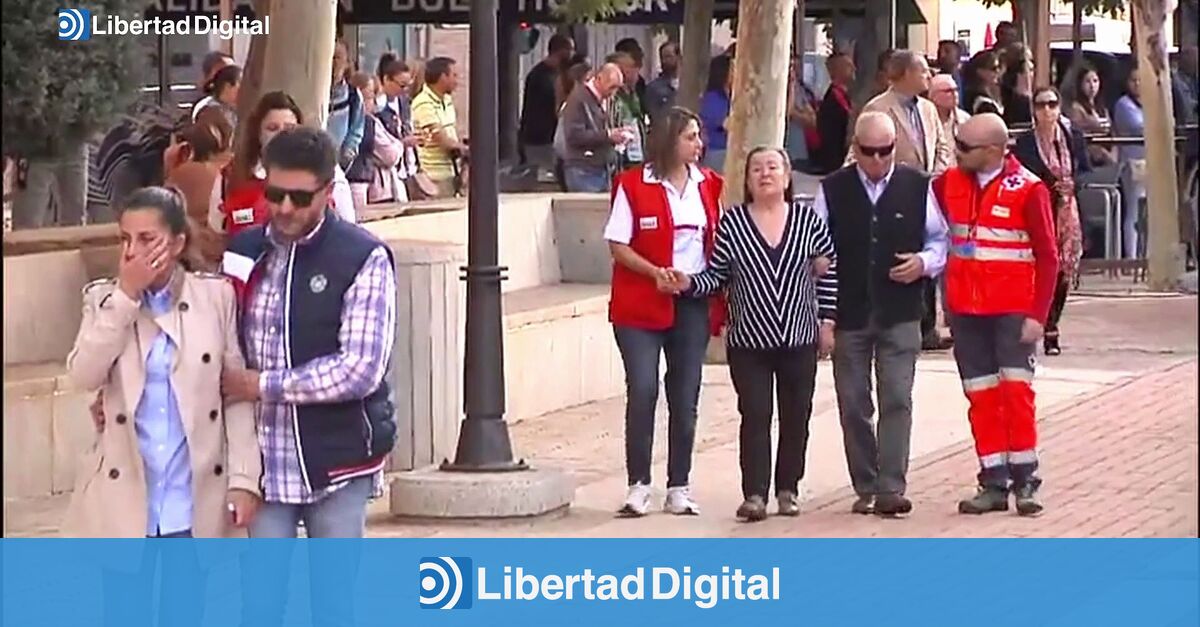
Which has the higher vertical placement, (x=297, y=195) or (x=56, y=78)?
(x=56, y=78)

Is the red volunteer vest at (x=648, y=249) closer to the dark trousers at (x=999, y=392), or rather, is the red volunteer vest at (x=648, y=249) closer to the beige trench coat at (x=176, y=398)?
the dark trousers at (x=999, y=392)

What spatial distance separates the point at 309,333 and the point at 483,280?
405 cm

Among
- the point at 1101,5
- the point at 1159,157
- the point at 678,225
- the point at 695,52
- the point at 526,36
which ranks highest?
the point at 1101,5

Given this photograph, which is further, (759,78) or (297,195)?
(759,78)

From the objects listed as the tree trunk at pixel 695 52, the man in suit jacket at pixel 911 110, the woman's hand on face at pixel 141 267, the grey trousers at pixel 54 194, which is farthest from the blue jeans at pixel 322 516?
the tree trunk at pixel 695 52

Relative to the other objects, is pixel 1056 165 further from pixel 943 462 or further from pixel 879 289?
pixel 879 289

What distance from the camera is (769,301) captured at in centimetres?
977

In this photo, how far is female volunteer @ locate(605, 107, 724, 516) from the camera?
9.93m

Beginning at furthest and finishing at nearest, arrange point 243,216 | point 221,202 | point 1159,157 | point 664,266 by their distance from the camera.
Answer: point 1159,157 → point 664,266 → point 221,202 → point 243,216
